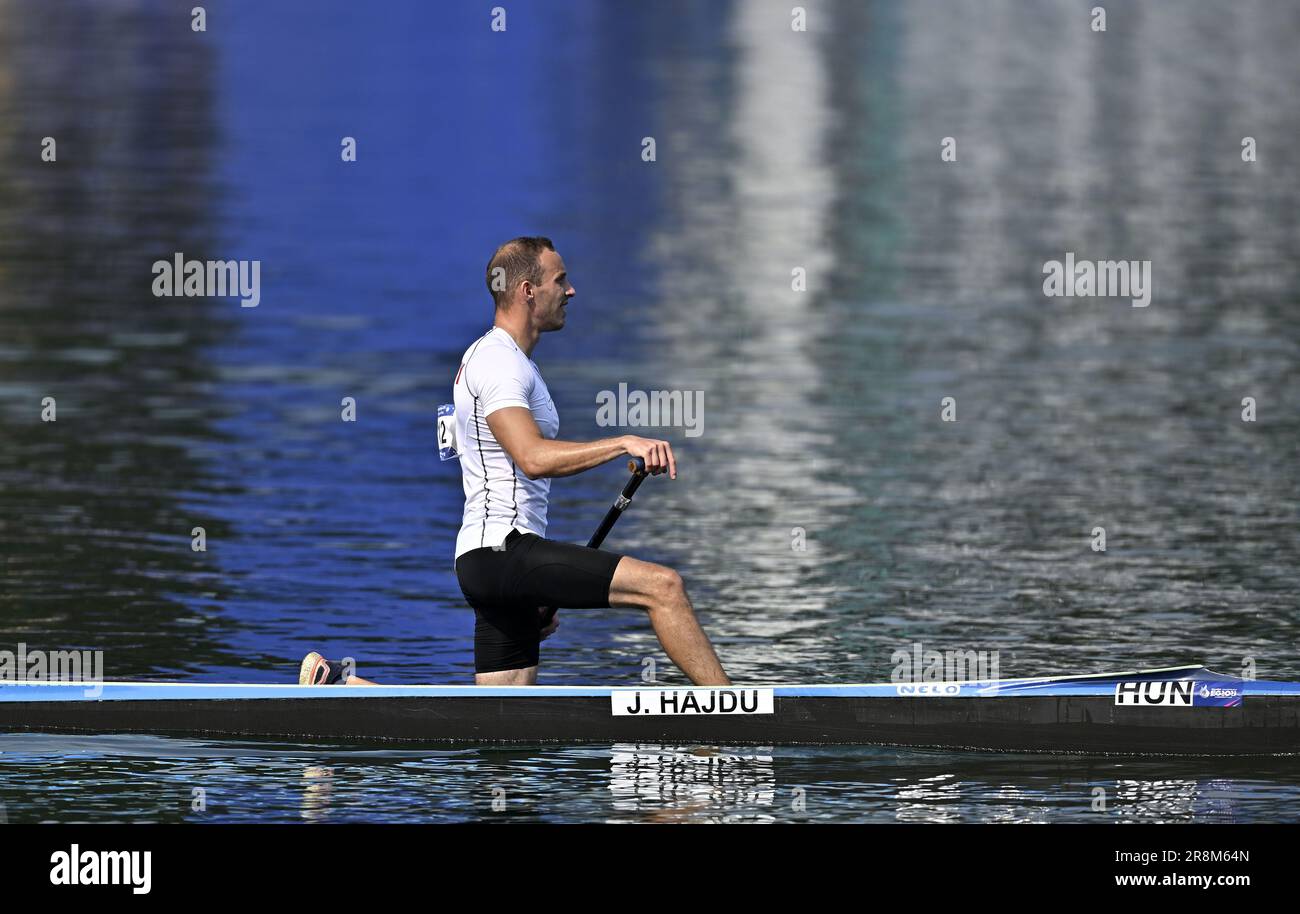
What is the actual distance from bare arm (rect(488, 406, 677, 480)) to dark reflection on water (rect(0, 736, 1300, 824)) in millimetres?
1476

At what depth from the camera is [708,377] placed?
81.9ft

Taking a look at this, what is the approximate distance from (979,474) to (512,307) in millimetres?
8801

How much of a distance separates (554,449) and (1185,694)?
10.6 feet

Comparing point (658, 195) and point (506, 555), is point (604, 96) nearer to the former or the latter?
point (658, 195)

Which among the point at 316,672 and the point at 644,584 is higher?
the point at 644,584

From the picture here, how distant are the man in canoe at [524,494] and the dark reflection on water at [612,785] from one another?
2.10 ft

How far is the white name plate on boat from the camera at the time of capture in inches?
509

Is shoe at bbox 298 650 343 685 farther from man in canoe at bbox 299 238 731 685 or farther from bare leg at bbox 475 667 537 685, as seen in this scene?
man in canoe at bbox 299 238 731 685

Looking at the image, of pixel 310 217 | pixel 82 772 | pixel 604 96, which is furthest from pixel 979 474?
pixel 604 96

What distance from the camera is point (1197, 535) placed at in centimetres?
1861
